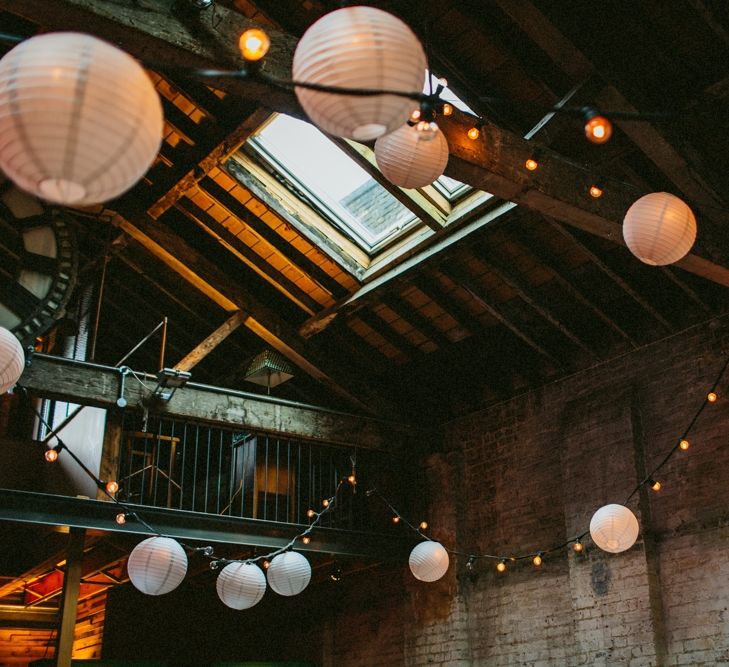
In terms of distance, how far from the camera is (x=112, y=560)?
8578 millimetres

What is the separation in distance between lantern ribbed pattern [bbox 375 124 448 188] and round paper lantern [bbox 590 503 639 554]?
308cm

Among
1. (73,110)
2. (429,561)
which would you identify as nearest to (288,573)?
(429,561)

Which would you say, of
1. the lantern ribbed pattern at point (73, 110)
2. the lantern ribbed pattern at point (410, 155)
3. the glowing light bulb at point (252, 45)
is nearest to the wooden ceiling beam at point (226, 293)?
the lantern ribbed pattern at point (410, 155)

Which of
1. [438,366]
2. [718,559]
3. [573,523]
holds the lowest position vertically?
[718,559]

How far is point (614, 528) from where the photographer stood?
592 centimetres

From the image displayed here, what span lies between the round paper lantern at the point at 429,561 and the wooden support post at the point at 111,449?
2.80 meters

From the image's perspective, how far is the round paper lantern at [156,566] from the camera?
6051mm

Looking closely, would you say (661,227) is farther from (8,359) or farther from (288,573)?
(288,573)

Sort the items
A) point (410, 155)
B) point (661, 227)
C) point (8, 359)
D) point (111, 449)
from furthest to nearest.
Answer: point (111, 449) → point (8, 359) → point (661, 227) → point (410, 155)

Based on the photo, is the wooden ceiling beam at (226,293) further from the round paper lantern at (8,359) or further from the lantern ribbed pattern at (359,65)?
the lantern ribbed pattern at (359,65)

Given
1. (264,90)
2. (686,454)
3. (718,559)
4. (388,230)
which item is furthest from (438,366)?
(264,90)

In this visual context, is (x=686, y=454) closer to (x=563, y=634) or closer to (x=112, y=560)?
(x=563, y=634)

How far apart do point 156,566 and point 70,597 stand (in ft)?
3.89

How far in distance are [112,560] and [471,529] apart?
376 cm
